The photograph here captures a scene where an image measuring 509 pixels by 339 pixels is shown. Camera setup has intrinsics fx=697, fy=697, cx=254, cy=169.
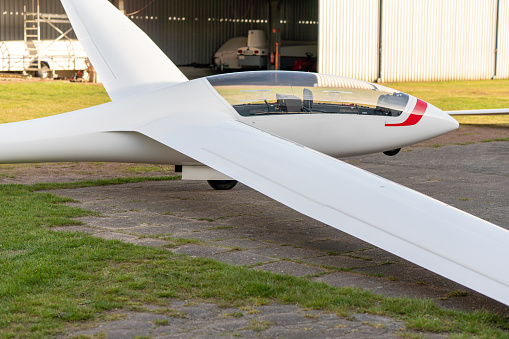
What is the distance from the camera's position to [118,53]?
481 inches

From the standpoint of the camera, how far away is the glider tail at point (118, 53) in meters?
11.4

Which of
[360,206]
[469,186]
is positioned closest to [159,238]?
[360,206]

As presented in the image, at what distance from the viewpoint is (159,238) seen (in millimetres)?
7605

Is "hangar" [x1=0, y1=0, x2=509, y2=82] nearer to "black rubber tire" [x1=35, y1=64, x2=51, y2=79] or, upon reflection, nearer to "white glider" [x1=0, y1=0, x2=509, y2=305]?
"black rubber tire" [x1=35, y1=64, x2=51, y2=79]

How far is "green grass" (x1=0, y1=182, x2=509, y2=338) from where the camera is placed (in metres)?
5.10

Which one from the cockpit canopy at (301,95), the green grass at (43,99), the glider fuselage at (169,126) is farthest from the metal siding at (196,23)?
the glider fuselage at (169,126)

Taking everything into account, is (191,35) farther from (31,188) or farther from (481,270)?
(481,270)

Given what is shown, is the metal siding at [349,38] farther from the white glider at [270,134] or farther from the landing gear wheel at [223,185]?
the landing gear wheel at [223,185]

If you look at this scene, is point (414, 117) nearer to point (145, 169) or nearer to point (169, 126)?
point (169, 126)

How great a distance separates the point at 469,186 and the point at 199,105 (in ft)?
14.9

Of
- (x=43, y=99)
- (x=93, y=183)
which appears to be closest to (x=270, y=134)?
(x=93, y=183)

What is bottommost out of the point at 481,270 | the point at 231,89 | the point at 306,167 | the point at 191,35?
the point at 481,270

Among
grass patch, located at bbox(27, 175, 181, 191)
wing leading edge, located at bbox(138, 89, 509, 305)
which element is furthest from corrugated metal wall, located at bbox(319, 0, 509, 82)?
wing leading edge, located at bbox(138, 89, 509, 305)

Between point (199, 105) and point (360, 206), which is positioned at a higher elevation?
point (199, 105)
